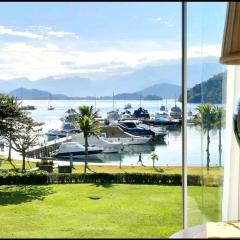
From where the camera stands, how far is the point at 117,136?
114 inches

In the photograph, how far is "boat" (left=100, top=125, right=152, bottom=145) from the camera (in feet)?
9.48

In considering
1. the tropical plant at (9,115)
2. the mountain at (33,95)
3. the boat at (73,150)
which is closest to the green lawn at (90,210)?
the boat at (73,150)

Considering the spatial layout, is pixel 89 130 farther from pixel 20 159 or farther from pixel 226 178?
pixel 226 178

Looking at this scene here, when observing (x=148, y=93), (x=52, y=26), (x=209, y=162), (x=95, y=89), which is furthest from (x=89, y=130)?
(x=209, y=162)

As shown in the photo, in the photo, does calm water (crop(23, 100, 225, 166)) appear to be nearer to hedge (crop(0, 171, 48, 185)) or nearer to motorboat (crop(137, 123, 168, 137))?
motorboat (crop(137, 123, 168, 137))

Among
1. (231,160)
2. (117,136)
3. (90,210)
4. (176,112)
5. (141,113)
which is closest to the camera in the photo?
(231,160)

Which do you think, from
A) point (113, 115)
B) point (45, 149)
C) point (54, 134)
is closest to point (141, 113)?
point (113, 115)

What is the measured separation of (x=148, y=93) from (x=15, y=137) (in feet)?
3.01

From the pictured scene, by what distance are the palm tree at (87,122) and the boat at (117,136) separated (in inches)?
2.1

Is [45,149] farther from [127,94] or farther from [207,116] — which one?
[207,116]

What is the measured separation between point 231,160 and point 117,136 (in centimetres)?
94

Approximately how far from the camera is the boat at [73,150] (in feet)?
9.45

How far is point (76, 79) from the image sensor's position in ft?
9.15

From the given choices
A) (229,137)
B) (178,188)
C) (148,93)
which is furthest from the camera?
(178,188)
